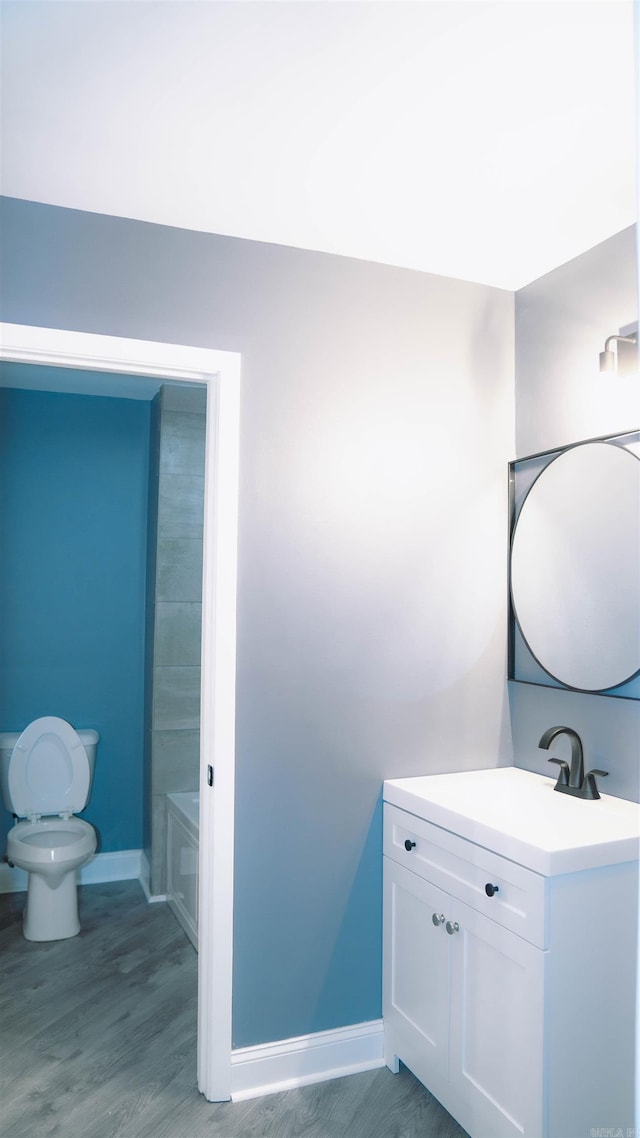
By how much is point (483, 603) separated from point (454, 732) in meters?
0.43

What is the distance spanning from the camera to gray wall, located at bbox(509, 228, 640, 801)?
2137 millimetres

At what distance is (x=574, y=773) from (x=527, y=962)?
1.94 feet

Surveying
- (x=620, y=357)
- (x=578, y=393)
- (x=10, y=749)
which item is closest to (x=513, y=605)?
(x=578, y=393)

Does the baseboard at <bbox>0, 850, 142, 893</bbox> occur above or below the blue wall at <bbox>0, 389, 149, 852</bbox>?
below

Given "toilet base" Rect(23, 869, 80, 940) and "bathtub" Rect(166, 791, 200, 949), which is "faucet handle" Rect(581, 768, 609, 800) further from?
"toilet base" Rect(23, 869, 80, 940)

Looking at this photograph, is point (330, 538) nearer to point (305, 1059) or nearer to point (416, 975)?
point (416, 975)

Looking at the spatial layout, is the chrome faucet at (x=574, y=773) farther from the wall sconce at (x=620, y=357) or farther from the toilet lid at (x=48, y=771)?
the toilet lid at (x=48, y=771)

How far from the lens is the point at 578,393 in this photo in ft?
7.66

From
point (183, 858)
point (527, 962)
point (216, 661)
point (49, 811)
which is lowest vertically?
point (183, 858)

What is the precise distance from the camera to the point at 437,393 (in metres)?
2.53

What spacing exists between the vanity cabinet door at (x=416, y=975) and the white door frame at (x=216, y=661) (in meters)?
0.48

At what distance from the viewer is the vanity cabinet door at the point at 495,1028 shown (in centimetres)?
172

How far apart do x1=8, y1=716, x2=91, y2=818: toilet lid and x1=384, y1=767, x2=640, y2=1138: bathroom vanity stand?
6.47 feet

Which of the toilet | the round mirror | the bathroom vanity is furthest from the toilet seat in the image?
the round mirror
